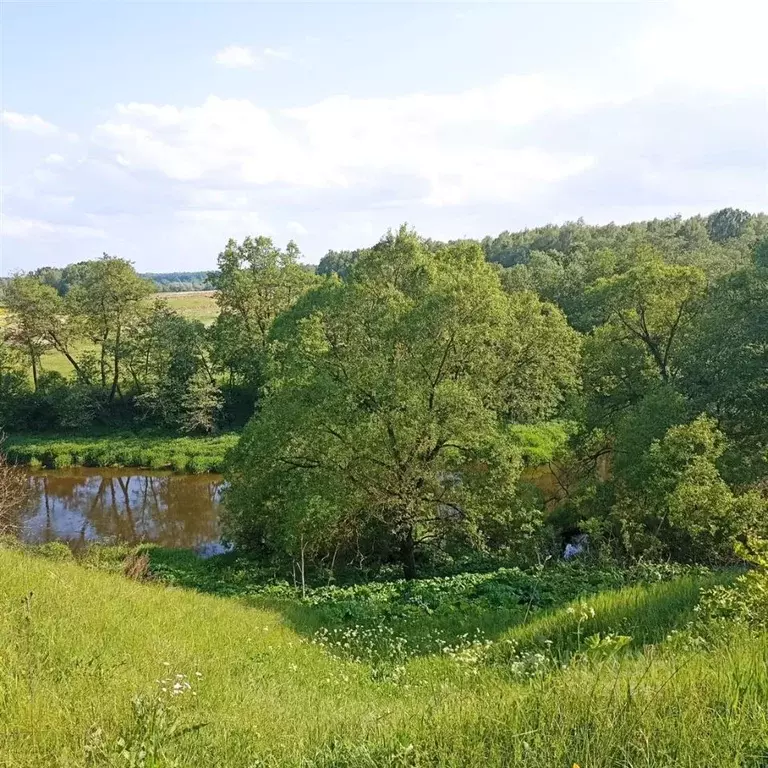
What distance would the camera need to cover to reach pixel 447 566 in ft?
60.2

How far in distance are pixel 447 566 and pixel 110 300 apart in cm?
3428

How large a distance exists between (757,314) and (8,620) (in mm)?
18816

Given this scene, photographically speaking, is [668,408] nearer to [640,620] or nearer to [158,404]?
[640,620]

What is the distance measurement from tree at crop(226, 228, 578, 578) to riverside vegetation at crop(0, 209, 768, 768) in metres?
0.08

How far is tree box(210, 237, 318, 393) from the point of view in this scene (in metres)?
42.5

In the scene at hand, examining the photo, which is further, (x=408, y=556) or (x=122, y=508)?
(x=122, y=508)

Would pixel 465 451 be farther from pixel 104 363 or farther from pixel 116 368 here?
pixel 104 363

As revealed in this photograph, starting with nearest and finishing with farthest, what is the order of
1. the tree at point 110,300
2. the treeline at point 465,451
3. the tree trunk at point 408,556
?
the treeline at point 465,451, the tree trunk at point 408,556, the tree at point 110,300

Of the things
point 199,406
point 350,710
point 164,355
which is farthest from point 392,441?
point 164,355

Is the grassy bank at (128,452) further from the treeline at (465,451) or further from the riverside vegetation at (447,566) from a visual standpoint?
the treeline at (465,451)

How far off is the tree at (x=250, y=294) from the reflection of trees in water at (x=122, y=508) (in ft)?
35.7

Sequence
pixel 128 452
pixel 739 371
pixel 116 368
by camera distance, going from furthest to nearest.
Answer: pixel 116 368, pixel 128 452, pixel 739 371

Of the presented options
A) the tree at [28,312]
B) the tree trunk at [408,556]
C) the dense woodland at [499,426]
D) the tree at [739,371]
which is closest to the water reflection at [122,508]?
the dense woodland at [499,426]

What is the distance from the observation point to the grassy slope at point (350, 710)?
11.5 feet
